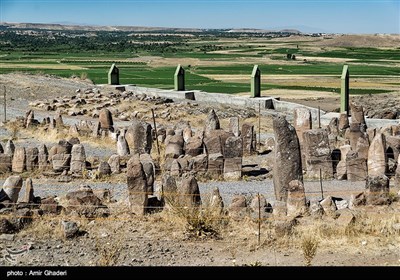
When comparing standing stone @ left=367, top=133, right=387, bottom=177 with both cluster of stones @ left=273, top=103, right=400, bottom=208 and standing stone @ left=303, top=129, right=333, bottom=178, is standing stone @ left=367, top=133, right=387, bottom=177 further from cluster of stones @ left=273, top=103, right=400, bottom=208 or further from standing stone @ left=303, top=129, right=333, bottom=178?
standing stone @ left=303, top=129, right=333, bottom=178

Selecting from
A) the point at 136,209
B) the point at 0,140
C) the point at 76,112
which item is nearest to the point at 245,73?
the point at 76,112

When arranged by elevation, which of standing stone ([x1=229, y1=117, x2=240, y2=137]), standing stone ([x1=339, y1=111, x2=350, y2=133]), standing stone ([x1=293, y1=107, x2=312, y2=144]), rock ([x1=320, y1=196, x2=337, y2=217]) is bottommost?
rock ([x1=320, y1=196, x2=337, y2=217])

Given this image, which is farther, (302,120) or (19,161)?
(302,120)

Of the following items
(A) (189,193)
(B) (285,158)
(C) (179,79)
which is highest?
(C) (179,79)

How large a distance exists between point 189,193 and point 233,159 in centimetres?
441

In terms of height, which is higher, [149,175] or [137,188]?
[149,175]

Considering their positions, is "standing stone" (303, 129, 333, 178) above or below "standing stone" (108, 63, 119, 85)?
below

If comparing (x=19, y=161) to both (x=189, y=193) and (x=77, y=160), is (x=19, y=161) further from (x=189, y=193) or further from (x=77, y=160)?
(x=189, y=193)

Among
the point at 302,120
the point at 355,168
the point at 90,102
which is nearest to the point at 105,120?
the point at 302,120

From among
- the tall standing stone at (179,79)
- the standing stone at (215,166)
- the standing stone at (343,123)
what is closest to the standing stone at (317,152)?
the standing stone at (215,166)

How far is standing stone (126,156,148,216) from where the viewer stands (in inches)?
554

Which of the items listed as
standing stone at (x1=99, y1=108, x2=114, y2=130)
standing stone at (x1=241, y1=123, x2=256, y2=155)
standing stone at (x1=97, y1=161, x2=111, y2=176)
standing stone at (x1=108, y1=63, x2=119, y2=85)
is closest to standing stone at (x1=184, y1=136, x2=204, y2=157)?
standing stone at (x1=241, y1=123, x2=256, y2=155)

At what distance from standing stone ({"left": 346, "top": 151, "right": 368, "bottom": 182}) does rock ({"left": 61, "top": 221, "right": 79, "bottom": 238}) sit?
8017 mm

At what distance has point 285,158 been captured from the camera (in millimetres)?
15305
